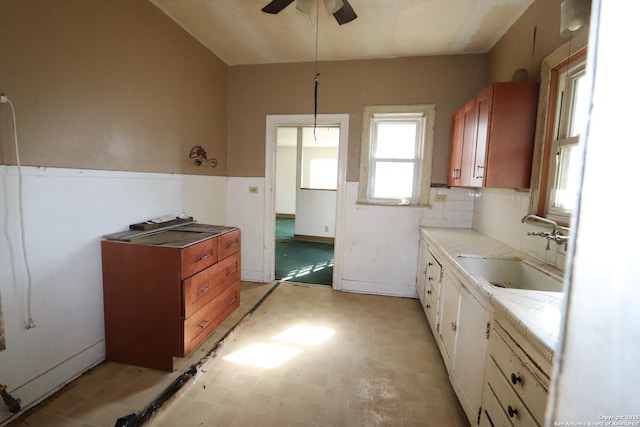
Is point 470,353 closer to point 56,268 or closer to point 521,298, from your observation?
point 521,298

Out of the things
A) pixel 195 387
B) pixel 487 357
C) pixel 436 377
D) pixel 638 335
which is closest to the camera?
pixel 638 335

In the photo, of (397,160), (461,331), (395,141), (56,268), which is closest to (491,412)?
(461,331)

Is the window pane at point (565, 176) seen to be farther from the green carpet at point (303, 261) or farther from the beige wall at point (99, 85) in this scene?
the beige wall at point (99, 85)

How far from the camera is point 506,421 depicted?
3.51 ft

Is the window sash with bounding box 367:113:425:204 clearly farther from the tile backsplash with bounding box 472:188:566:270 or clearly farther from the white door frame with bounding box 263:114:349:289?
the tile backsplash with bounding box 472:188:566:270

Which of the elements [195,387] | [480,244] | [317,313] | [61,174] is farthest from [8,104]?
[480,244]

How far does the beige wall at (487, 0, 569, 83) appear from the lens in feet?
6.00

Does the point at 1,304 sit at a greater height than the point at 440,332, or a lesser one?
greater

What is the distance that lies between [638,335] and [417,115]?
127 inches

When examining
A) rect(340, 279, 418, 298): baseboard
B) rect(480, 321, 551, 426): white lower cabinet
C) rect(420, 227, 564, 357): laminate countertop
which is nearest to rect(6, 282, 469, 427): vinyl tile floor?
rect(480, 321, 551, 426): white lower cabinet

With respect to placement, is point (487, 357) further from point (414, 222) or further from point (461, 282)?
point (414, 222)

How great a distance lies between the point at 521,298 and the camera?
1.19 meters

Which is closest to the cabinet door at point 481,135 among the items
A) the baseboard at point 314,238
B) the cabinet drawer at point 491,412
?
the cabinet drawer at point 491,412

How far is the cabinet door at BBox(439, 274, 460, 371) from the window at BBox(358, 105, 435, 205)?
142 centimetres
